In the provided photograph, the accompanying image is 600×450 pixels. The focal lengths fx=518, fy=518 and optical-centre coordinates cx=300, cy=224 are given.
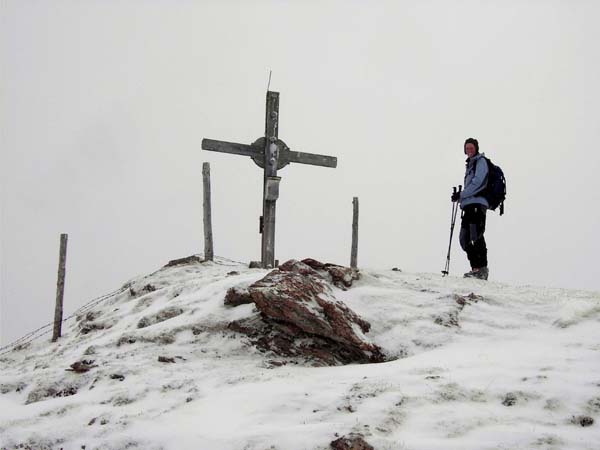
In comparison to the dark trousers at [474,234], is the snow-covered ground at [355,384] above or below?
below

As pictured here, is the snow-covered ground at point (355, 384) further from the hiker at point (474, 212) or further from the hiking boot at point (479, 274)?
the hiker at point (474, 212)

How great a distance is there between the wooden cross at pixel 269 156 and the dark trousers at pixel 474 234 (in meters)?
3.94

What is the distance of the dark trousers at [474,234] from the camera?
8.30 meters

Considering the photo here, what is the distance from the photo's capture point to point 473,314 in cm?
616

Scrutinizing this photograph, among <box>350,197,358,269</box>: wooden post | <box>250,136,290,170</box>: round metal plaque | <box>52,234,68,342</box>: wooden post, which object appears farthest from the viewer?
<box>350,197,358,269</box>: wooden post

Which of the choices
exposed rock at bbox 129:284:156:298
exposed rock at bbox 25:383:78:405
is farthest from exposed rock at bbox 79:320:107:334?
exposed rock at bbox 25:383:78:405

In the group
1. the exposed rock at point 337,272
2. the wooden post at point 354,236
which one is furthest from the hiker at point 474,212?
the wooden post at point 354,236

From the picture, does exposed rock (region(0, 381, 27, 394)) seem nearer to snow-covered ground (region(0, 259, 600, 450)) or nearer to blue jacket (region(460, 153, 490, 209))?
snow-covered ground (region(0, 259, 600, 450))

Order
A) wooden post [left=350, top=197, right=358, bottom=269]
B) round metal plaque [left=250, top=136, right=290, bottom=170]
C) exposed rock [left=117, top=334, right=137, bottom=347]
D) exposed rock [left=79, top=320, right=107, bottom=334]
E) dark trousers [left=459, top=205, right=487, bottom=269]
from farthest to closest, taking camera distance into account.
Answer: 1. wooden post [left=350, top=197, right=358, bottom=269]
2. round metal plaque [left=250, top=136, right=290, bottom=170]
3. dark trousers [left=459, top=205, right=487, bottom=269]
4. exposed rock [left=79, top=320, right=107, bottom=334]
5. exposed rock [left=117, top=334, right=137, bottom=347]

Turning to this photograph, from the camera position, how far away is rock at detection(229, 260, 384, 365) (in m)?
5.45

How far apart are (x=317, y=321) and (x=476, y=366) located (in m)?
1.66

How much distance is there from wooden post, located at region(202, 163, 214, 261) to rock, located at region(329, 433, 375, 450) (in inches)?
318

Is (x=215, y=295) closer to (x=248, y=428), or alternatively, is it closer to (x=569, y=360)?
(x=248, y=428)

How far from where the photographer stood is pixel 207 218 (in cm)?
1144
